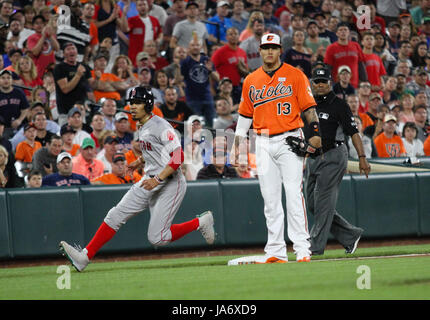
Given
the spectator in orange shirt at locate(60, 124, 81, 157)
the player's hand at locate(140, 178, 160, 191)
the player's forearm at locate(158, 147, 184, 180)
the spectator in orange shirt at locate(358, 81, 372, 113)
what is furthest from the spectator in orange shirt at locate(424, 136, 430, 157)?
the player's hand at locate(140, 178, 160, 191)

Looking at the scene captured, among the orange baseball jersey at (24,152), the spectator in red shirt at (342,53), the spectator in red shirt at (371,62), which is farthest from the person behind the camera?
the spectator in red shirt at (371,62)

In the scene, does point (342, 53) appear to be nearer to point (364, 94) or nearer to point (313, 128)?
point (364, 94)

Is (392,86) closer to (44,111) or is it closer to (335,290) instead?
(44,111)

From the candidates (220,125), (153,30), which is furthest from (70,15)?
(220,125)

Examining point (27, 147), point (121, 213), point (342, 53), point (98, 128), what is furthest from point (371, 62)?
point (121, 213)

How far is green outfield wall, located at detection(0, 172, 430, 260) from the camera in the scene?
1112cm

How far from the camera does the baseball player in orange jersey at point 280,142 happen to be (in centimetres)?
791

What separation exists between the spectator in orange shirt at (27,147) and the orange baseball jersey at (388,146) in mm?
5978

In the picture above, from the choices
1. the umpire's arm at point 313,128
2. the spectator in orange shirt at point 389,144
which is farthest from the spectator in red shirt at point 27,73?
the umpire's arm at point 313,128

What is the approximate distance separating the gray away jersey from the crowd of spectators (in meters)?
3.47

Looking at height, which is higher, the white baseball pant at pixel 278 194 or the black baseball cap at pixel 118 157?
the black baseball cap at pixel 118 157

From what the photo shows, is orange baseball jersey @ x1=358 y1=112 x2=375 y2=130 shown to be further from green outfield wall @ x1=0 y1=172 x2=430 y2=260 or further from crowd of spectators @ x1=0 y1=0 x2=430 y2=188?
green outfield wall @ x1=0 y1=172 x2=430 y2=260

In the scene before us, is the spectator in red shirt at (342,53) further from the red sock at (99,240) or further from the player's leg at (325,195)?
the red sock at (99,240)

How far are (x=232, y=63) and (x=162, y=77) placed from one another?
1665mm
